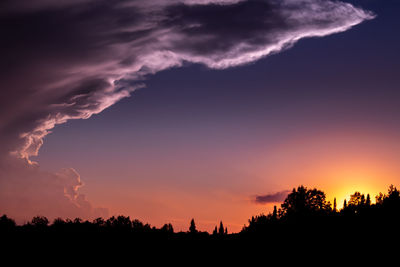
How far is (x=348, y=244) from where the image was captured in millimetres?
78562

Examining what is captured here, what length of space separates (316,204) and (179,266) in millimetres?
58358

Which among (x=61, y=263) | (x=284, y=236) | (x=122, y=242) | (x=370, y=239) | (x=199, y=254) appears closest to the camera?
(x=370, y=239)

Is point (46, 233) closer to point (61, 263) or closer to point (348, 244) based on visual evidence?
point (61, 263)

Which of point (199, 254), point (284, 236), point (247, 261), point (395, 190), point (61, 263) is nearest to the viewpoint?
point (247, 261)

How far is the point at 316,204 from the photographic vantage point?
13575cm

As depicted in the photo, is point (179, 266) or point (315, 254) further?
point (179, 266)

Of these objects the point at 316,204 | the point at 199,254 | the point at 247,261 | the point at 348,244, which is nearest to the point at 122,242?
the point at 199,254

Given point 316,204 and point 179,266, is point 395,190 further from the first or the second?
point 179,266

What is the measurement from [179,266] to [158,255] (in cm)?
1677

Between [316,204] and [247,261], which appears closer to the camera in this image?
[247,261]

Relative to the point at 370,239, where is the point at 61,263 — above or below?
below

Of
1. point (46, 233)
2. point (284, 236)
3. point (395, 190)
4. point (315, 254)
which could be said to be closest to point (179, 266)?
point (284, 236)

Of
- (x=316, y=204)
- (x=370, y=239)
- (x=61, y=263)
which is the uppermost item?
(x=316, y=204)

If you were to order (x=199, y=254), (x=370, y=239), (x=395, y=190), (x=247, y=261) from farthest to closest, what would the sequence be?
1. (x=395, y=190)
2. (x=199, y=254)
3. (x=247, y=261)
4. (x=370, y=239)
